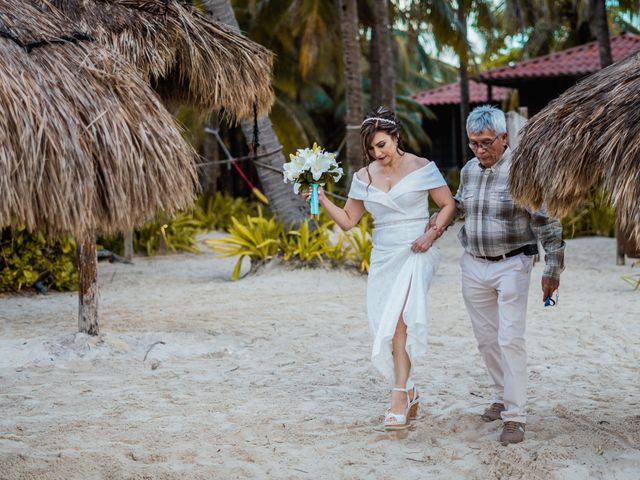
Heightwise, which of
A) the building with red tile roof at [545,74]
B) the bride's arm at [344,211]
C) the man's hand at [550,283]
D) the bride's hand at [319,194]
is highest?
the building with red tile roof at [545,74]

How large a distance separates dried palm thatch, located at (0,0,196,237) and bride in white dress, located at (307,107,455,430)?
96cm

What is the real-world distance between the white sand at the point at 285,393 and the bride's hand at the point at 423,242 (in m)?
0.93

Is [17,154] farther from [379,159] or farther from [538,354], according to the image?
[538,354]

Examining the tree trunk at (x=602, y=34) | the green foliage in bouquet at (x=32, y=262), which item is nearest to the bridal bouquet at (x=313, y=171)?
the green foliage in bouquet at (x=32, y=262)

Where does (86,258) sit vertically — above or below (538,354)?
above

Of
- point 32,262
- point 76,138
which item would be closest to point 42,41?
point 76,138

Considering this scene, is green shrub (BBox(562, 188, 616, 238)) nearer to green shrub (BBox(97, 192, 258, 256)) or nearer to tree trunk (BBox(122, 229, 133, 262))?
green shrub (BBox(97, 192, 258, 256))

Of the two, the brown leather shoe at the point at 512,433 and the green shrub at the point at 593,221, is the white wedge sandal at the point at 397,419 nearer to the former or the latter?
the brown leather shoe at the point at 512,433

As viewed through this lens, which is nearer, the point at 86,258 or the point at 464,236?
the point at 464,236

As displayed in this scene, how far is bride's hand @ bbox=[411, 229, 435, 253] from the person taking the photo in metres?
4.48

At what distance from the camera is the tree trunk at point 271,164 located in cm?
1020

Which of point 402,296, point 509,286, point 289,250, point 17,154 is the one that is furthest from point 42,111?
point 289,250

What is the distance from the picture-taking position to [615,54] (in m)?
19.9

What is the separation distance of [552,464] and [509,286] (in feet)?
2.80
